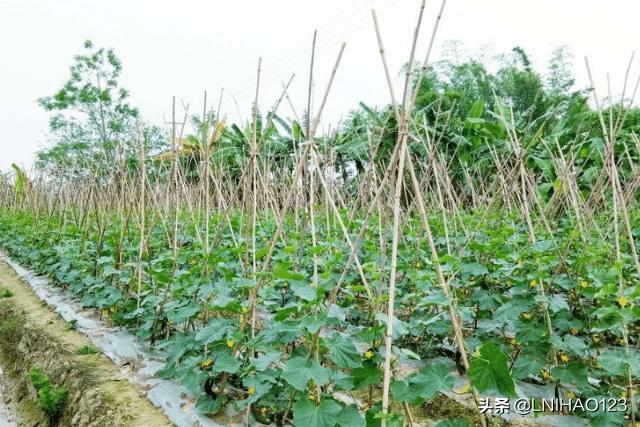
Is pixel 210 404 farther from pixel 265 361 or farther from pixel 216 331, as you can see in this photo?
pixel 265 361

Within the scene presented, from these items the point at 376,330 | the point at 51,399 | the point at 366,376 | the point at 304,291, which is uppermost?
the point at 304,291

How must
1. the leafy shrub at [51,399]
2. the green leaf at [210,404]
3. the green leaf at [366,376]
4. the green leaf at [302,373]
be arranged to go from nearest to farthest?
1. the green leaf at [302,373]
2. the green leaf at [366,376]
3. the green leaf at [210,404]
4. the leafy shrub at [51,399]

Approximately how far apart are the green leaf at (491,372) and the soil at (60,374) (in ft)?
4.84

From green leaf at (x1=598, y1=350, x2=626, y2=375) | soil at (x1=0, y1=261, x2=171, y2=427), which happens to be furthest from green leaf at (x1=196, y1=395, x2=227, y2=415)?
green leaf at (x1=598, y1=350, x2=626, y2=375)

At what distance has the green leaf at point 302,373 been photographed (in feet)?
4.67

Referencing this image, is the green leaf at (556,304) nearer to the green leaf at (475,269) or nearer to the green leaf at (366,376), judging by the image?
the green leaf at (475,269)

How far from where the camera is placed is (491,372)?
1342 millimetres

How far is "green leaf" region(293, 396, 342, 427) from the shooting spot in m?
1.43

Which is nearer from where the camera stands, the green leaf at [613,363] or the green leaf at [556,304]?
the green leaf at [613,363]

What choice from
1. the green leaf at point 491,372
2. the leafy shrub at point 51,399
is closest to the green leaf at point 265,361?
the green leaf at point 491,372

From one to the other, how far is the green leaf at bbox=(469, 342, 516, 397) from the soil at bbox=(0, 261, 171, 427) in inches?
58.0

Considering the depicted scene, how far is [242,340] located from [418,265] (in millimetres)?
1509

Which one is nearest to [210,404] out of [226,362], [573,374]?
[226,362]

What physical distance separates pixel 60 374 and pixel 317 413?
2.18 metres
